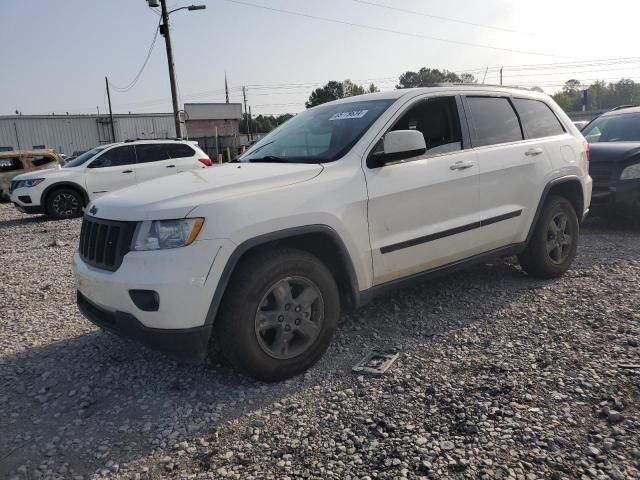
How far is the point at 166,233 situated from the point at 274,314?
0.81 metres

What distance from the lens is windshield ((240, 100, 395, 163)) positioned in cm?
368

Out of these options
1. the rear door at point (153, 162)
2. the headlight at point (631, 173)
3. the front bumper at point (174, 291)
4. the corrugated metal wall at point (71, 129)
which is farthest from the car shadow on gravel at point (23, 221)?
the corrugated metal wall at point (71, 129)

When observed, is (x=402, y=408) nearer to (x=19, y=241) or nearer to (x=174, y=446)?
(x=174, y=446)

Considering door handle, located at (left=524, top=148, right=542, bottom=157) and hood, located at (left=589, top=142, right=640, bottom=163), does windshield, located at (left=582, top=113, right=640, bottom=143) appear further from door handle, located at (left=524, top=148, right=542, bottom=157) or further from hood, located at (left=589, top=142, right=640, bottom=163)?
door handle, located at (left=524, top=148, right=542, bottom=157)

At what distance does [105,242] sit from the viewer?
3121 mm

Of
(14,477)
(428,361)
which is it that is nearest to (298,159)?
(428,361)

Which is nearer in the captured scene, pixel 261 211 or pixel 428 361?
→ pixel 261 211

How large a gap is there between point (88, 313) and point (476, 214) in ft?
9.91

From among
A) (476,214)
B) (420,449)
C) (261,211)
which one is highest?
(261,211)

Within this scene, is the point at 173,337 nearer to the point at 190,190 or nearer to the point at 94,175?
the point at 190,190

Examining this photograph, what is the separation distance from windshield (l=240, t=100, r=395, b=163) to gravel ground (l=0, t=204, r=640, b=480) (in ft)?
4.68

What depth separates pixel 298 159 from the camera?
12.3 ft

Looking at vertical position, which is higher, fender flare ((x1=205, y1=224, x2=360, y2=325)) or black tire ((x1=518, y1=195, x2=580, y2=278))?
fender flare ((x1=205, y1=224, x2=360, y2=325))

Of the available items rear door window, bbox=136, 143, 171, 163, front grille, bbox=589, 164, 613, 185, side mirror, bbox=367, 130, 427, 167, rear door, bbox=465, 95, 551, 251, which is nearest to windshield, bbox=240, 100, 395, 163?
side mirror, bbox=367, 130, 427, 167
